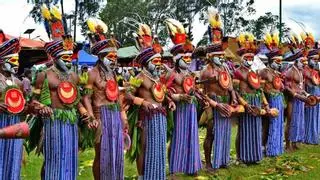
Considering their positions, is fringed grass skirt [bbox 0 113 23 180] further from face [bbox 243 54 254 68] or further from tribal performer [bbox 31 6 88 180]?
face [bbox 243 54 254 68]

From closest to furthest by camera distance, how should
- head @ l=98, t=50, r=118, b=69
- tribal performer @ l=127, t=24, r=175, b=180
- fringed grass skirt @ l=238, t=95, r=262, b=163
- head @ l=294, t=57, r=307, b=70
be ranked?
head @ l=98, t=50, r=118, b=69 < tribal performer @ l=127, t=24, r=175, b=180 < fringed grass skirt @ l=238, t=95, r=262, b=163 < head @ l=294, t=57, r=307, b=70

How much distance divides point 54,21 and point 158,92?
1.44 meters

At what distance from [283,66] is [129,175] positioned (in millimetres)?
3467

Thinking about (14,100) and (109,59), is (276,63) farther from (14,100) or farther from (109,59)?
(14,100)

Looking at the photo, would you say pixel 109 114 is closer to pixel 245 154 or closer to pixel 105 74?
pixel 105 74

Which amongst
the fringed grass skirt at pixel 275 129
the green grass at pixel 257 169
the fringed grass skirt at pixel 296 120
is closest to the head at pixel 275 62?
the fringed grass skirt at pixel 275 129

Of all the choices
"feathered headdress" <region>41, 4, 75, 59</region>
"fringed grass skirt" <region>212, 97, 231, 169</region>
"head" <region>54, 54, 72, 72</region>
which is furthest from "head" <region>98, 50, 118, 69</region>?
"fringed grass skirt" <region>212, 97, 231, 169</region>

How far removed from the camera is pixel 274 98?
342 inches

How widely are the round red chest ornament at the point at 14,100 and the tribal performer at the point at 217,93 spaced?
2872 mm

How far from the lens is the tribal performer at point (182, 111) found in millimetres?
7090

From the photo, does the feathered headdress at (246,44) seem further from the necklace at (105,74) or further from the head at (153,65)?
the necklace at (105,74)

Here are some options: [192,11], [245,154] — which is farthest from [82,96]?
[192,11]

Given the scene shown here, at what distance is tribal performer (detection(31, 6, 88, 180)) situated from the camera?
18.5 ft

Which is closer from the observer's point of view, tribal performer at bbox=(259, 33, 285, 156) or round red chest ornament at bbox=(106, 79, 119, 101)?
round red chest ornament at bbox=(106, 79, 119, 101)
